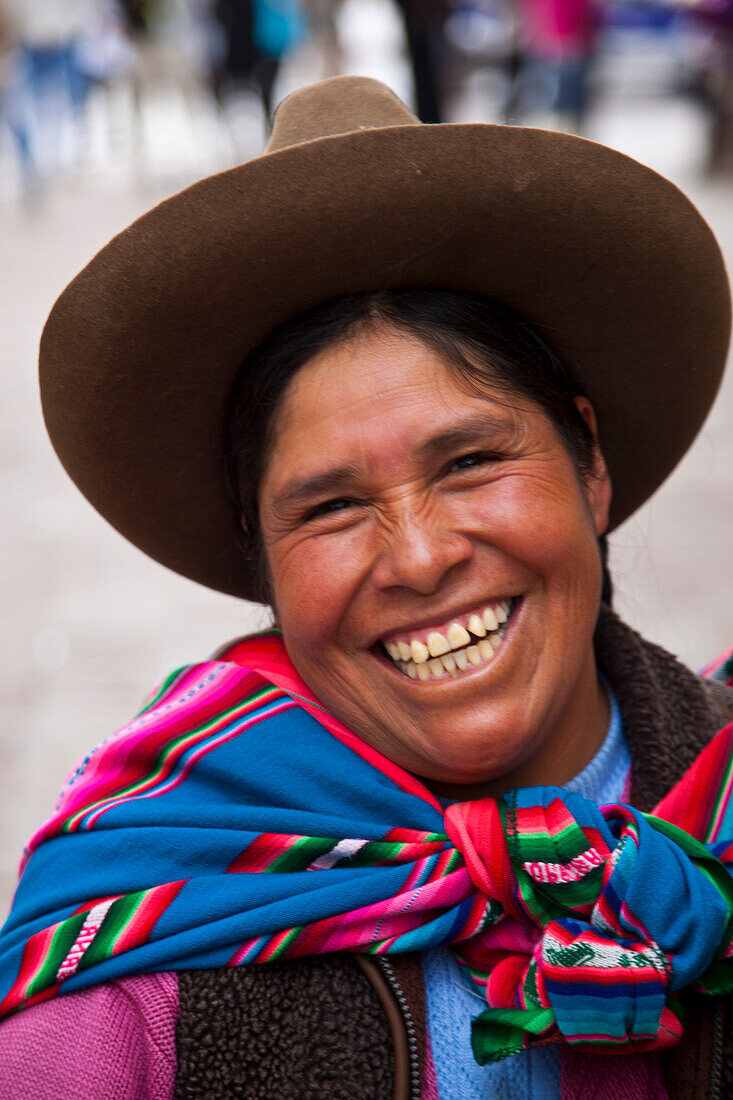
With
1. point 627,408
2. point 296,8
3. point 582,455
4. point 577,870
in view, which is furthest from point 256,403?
point 296,8

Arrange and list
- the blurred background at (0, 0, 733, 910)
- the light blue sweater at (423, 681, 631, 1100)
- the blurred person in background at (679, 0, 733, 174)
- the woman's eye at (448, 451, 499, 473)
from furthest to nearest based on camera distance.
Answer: the blurred person in background at (679, 0, 733, 174) → the blurred background at (0, 0, 733, 910) → the woman's eye at (448, 451, 499, 473) → the light blue sweater at (423, 681, 631, 1100)

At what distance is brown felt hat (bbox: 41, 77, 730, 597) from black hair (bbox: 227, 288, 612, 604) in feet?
0.08

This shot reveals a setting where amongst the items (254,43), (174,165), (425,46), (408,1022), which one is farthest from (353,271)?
(174,165)

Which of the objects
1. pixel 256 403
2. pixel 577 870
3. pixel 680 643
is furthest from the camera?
pixel 680 643

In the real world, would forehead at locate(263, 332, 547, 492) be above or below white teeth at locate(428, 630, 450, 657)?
above

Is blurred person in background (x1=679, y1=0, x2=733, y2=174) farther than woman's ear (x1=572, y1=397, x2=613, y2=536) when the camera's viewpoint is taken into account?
Yes

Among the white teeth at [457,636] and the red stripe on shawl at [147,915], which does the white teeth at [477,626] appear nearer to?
the white teeth at [457,636]

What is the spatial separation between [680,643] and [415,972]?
10.0ft

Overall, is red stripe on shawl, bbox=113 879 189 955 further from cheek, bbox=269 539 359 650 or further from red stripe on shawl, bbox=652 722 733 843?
red stripe on shawl, bbox=652 722 733 843

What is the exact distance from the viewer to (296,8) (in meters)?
13.7

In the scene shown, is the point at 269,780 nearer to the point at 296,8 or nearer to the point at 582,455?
the point at 582,455

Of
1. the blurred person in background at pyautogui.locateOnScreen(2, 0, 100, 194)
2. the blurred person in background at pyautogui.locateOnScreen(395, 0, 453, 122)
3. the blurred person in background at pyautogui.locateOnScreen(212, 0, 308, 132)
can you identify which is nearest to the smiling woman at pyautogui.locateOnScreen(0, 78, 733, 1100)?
the blurred person in background at pyautogui.locateOnScreen(395, 0, 453, 122)

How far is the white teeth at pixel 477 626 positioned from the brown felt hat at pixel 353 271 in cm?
51

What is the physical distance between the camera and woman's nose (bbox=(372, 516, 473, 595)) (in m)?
1.59
